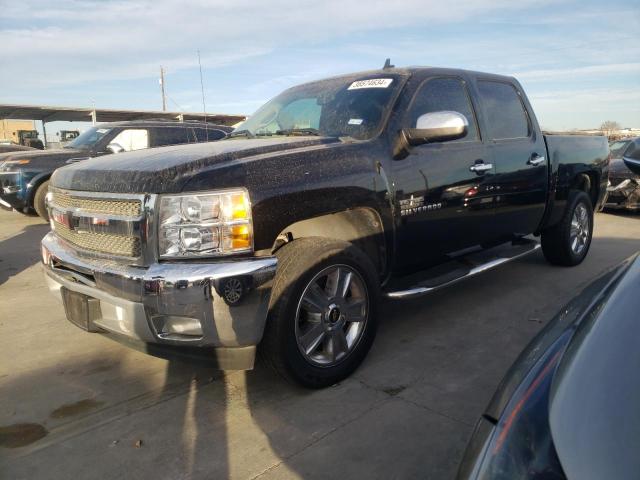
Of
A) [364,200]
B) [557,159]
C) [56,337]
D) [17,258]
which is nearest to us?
[364,200]

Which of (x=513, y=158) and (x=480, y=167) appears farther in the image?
(x=513, y=158)

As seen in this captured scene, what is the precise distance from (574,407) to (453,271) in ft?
9.38

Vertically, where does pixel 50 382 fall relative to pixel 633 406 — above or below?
below

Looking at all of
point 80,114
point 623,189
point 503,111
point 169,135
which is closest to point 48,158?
point 169,135

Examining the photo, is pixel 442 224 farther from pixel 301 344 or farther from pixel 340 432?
pixel 340 432

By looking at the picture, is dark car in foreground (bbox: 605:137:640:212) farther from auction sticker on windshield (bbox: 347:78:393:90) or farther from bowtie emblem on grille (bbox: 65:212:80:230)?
bowtie emblem on grille (bbox: 65:212:80:230)

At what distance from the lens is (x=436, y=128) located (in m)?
3.48

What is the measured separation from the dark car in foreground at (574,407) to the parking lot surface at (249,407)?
3.48 feet

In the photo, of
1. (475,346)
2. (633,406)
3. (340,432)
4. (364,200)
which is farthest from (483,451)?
(475,346)

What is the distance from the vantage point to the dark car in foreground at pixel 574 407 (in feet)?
3.57

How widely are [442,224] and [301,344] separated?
1.49m

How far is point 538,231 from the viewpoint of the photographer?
5.24 metres

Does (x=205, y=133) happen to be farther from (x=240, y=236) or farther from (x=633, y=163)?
(x=633, y=163)

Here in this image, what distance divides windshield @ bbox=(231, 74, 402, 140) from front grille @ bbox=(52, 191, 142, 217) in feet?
4.99
